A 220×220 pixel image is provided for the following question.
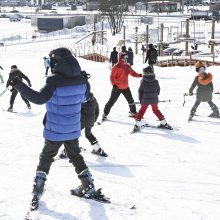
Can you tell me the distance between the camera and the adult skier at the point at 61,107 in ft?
15.0

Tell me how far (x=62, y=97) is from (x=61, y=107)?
0.11m

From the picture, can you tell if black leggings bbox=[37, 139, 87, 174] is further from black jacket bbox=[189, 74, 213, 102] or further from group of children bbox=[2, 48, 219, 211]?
black jacket bbox=[189, 74, 213, 102]

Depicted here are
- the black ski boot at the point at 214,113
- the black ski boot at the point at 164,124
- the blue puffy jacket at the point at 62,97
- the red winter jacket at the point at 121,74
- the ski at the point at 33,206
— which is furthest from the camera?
the black ski boot at the point at 214,113

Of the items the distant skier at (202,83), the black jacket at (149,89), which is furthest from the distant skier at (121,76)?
the distant skier at (202,83)

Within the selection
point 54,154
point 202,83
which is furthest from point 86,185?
point 202,83

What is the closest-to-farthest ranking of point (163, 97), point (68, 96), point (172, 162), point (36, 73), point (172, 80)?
point (68, 96)
point (172, 162)
point (163, 97)
point (172, 80)
point (36, 73)

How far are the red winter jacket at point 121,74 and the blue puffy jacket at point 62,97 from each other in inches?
193

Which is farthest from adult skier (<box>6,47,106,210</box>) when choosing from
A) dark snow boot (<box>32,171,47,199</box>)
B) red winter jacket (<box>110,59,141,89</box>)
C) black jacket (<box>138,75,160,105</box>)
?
red winter jacket (<box>110,59,141,89</box>)

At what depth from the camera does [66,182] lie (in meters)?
5.84

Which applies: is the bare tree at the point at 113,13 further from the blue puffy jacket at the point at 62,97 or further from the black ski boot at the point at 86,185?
the blue puffy jacket at the point at 62,97

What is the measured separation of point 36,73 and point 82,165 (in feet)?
57.2

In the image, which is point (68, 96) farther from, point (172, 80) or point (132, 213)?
point (172, 80)

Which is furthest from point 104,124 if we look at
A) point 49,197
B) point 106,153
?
point 49,197

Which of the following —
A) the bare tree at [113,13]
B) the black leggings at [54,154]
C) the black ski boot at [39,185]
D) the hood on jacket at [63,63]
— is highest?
the bare tree at [113,13]
